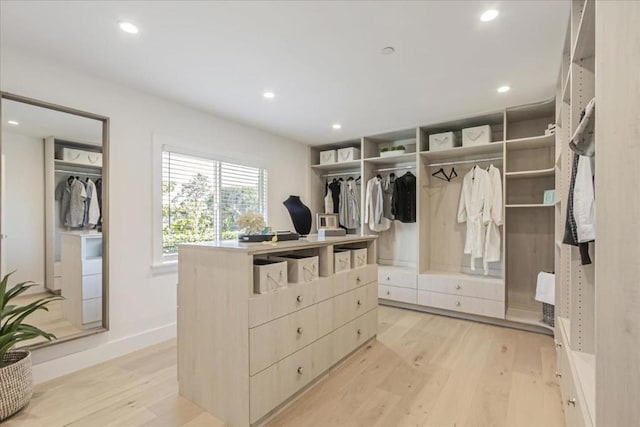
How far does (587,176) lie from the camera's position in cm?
126

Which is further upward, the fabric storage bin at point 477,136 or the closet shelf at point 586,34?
the fabric storage bin at point 477,136

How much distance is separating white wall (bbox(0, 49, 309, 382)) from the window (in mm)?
191

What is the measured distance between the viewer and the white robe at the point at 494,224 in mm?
3400

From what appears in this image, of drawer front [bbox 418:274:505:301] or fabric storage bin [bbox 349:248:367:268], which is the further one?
drawer front [bbox 418:274:505:301]

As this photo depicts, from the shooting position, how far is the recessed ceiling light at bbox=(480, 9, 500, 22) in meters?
1.74

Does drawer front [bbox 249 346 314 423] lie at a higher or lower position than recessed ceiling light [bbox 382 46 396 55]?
lower

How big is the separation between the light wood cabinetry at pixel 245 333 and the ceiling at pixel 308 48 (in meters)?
1.39

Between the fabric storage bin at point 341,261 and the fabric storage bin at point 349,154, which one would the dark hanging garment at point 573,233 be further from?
the fabric storage bin at point 349,154

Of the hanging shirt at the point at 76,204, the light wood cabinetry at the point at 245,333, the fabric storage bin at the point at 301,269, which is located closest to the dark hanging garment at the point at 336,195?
the light wood cabinetry at the point at 245,333

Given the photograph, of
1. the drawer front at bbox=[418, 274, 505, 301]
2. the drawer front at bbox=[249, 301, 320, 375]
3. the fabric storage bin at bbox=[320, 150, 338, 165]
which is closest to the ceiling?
the fabric storage bin at bbox=[320, 150, 338, 165]

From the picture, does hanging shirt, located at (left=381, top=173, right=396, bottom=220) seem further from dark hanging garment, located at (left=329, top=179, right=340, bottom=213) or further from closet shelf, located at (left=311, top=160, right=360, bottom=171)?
dark hanging garment, located at (left=329, top=179, right=340, bottom=213)

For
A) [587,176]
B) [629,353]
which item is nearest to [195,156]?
[587,176]

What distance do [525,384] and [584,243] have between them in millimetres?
1483

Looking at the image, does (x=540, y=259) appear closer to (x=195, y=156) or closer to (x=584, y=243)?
(x=584, y=243)
